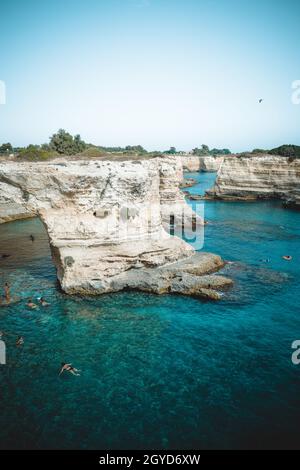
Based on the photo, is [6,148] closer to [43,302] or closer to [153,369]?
[43,302]

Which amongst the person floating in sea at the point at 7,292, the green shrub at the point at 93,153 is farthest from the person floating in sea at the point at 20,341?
the green shrub at the point at 93,153

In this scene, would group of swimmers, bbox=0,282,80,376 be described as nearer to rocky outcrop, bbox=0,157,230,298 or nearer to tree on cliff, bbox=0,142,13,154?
rocky outcrop, bbox=0,157,230,298

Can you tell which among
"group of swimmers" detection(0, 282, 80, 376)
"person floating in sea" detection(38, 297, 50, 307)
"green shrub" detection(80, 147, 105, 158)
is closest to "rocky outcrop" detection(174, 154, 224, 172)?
"green shrub" detection(80, 147, 105, 158)

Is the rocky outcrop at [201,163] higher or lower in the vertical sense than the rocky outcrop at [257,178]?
higher

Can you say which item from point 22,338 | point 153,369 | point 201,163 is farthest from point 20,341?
point 201,163

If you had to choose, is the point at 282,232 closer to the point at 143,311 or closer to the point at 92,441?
the point at 143,311

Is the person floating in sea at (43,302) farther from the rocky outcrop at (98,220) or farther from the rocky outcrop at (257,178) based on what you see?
the rocky outcrop at (257,178)

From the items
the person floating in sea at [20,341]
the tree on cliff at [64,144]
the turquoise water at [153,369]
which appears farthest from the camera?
the tree on cliff at [64,144]

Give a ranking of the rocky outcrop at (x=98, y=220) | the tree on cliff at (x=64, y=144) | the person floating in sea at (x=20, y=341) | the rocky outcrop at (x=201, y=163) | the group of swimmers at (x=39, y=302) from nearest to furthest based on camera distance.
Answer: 1. the person floating in sea at (x=20, y=341)
2. the group of swimmers at (x=39, y=302)
3. the rocky outcrop at (x=98, y=220)
4. the tree on cliff at (x=64, y=144)
5. the rocky outcrop at (x=201, y=163)
